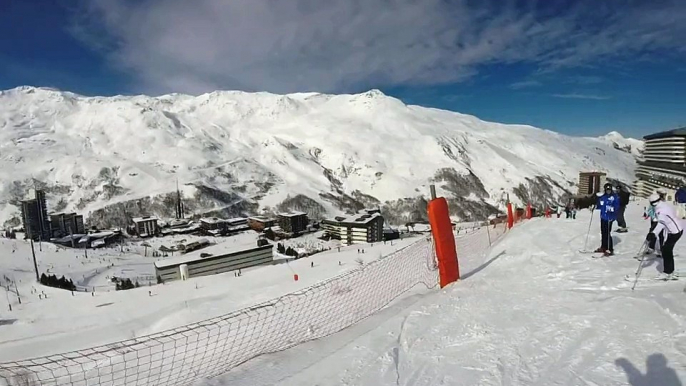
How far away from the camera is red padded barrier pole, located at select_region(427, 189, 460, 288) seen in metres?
7.19

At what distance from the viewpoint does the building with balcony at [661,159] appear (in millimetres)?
42719

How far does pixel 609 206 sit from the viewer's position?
30.4ft

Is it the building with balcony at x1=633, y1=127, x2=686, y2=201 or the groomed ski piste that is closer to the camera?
the groomed ski piste

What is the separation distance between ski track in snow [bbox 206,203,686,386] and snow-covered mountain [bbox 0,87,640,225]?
385ft

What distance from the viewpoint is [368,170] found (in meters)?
161

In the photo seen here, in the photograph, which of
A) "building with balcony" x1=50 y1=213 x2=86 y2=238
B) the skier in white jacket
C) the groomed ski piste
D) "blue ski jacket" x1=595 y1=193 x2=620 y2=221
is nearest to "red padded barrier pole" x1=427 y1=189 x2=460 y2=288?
the groomed ski piste

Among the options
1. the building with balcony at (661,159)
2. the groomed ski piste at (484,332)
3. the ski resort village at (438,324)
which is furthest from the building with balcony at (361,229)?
the groomed ski piste at (484,332)

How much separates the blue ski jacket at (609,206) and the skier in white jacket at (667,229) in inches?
70.0

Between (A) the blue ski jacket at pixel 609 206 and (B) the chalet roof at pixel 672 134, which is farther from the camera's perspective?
(B) the chalet roof at pixel 672 134

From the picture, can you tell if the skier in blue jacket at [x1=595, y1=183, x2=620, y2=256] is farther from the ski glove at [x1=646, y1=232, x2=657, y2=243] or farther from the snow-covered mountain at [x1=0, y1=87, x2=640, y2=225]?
the snow-covered mountain at [x1=0, y1=87, x2=640, y2=225]

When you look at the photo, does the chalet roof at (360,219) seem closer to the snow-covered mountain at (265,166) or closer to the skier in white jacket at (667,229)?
the snow-covered mountain at (265,166)

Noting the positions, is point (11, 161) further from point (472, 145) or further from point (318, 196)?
point (472, 145)

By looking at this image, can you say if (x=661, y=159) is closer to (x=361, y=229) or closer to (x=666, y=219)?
(x=361, y=229)

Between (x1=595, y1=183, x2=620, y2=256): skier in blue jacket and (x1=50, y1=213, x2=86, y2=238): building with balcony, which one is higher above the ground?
(x1=595, y1=183, x2=620, y2=256): skier in blue jacket
